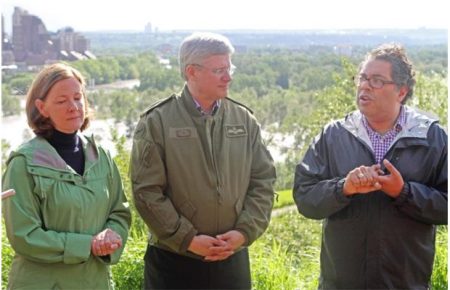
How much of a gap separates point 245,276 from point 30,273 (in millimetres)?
950

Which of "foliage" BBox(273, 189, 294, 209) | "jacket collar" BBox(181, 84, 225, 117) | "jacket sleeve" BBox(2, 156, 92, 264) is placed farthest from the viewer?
"foliage" BBox(273, 189, 294, 209)

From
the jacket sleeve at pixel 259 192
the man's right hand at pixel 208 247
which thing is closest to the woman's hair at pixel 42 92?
the man's right hand at pixel 208 247

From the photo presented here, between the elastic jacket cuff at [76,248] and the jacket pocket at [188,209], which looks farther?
the jacket pocket at [188,209]

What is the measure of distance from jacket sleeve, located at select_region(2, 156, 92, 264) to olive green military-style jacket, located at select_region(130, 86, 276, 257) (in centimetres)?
44

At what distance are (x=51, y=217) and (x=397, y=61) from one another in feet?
4.92

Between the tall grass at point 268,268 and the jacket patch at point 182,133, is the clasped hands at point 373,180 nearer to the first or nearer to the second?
the jacket patch at point 182,133

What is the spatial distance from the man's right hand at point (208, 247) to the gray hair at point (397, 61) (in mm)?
965

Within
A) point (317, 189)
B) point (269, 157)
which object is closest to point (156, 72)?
point (269, 157)

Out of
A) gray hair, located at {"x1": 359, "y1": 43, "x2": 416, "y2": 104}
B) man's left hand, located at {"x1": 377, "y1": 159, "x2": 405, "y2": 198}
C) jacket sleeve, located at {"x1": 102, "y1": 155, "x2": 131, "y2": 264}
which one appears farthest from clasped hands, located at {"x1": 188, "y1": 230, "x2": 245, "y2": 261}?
gray hair, located at {"x1": 359, "y1": 43, "x2": 416, "y2": 104}

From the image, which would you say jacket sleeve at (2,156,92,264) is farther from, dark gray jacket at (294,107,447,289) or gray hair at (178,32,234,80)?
dark gray jacket at (294,107,447,289)

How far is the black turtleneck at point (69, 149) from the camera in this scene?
2689 millimetres

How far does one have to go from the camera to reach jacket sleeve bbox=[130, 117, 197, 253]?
291cm

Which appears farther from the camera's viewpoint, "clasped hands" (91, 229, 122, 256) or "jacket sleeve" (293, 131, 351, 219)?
"jacket sleeve" (293, 131, 351, 219)

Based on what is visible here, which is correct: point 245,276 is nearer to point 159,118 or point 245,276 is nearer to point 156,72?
point 159,118
